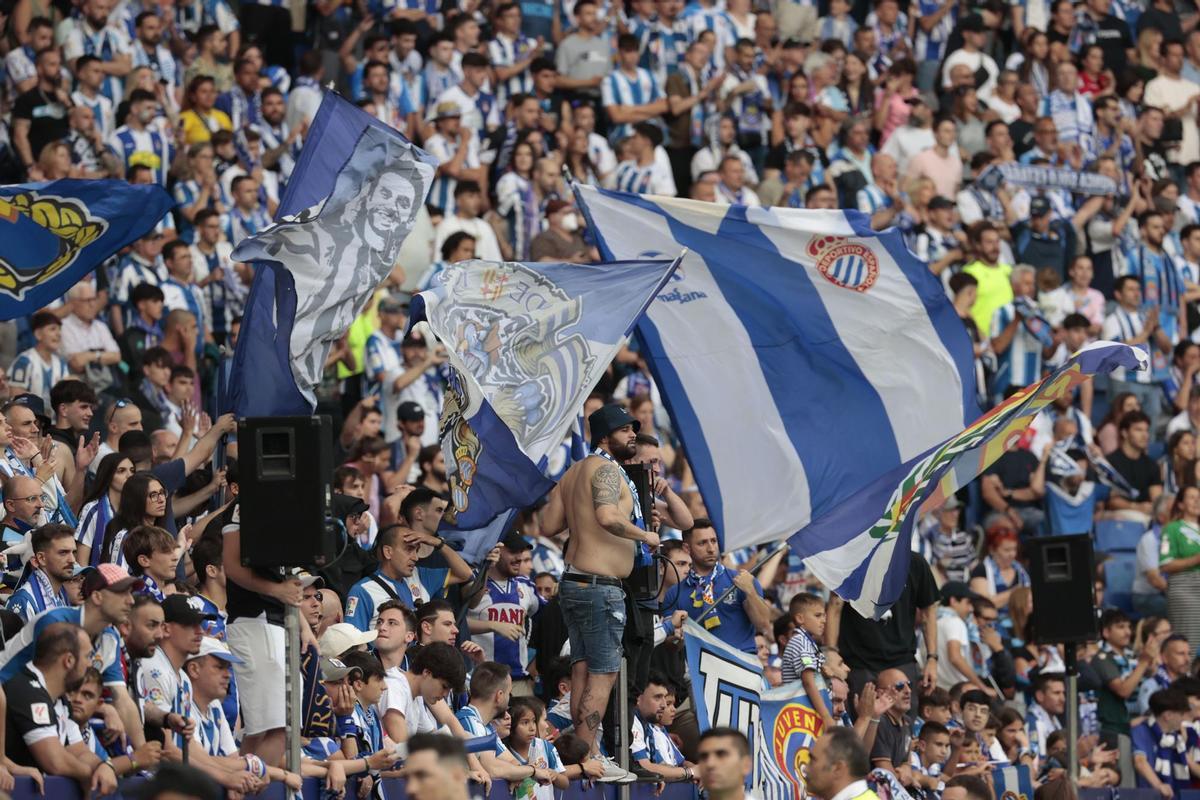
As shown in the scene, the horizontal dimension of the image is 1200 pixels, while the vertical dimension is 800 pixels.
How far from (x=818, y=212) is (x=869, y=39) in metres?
11.3

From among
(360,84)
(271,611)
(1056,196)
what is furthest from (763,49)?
(271,611)

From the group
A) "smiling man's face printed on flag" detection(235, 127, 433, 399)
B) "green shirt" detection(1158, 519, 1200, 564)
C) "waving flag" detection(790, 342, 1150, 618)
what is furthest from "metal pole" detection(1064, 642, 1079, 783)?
"smiling man's face printed on flag" detection(235, 127, 433, 399)

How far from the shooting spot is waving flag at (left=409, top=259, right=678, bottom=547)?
43.3ft

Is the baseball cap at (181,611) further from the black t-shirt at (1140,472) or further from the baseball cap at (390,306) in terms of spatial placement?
the black t-shirt at (1140,472)

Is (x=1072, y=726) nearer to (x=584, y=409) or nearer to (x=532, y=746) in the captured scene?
(x=584, y=409)

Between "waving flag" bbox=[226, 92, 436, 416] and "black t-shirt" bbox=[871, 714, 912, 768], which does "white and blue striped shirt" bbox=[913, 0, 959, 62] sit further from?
"waving flag" bbox=[226, 92, 436, 416]

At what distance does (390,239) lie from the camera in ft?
44.4

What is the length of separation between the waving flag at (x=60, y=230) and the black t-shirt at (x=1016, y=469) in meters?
9.74

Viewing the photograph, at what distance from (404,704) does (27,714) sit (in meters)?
2.82

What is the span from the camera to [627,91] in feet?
78.6

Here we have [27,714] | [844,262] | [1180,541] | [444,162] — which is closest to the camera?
[27,714]

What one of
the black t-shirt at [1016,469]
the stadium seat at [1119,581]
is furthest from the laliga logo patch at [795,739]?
the stadium seat at [1119,581]

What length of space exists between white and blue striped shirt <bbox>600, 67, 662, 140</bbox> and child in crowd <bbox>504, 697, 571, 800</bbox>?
11.4 metres

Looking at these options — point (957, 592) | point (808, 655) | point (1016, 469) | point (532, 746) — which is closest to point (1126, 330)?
point (1016, 469)
